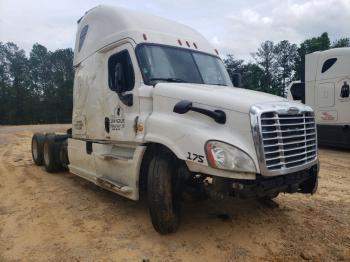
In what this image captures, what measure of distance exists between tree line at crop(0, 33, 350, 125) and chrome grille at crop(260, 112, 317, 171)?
4227 centimetres

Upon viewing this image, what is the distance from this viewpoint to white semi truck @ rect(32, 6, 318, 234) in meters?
4.32

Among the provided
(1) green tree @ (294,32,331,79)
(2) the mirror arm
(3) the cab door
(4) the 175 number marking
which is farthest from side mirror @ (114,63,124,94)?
(1) green tree @ (294,32,331,79)

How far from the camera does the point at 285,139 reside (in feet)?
14.7

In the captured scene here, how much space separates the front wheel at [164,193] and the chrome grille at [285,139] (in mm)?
1278

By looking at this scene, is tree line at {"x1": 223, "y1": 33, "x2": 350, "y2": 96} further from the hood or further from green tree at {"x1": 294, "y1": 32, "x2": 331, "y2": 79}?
the hood

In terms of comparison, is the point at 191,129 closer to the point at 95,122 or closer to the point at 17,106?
the point at 95,122

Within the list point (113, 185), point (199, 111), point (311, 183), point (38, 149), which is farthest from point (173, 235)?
point (38, 149)

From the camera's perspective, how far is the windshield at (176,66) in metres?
5.54

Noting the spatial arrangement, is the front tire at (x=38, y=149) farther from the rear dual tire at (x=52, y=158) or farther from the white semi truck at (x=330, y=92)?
the white semi truck at (x=330, y=92)

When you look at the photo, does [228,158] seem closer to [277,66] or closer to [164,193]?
Answer: [164,193]

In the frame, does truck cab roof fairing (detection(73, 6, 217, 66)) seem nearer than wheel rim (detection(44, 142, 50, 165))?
Yes

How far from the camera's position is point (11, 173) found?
9648mm

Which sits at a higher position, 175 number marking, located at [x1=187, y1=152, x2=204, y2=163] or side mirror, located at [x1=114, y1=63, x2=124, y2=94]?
side mirror, located at [x1=114, y1=63, x2=124, y2=94]

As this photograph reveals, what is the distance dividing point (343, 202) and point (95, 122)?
456 cm
